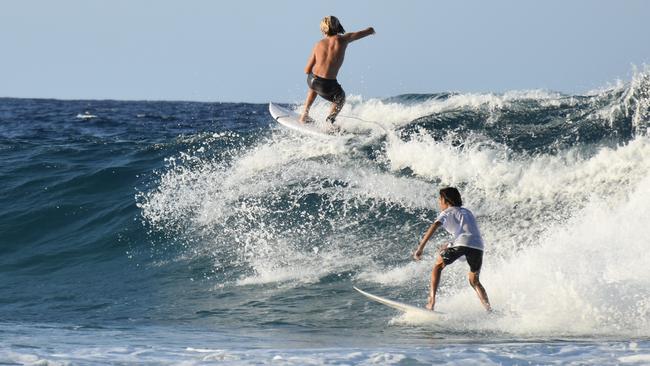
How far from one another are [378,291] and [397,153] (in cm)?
454

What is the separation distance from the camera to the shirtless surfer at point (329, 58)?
38.5 ft

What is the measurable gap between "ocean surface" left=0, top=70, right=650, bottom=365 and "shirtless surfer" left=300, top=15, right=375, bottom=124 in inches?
77.3

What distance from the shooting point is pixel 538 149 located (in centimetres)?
1379

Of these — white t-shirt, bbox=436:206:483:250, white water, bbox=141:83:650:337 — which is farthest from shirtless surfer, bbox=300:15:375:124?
white t-shirt, bbox=436:206:483:250

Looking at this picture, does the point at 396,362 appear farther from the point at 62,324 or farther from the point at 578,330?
the point at 62,324

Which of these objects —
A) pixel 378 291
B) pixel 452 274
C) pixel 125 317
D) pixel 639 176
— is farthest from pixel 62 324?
pixel 639 176

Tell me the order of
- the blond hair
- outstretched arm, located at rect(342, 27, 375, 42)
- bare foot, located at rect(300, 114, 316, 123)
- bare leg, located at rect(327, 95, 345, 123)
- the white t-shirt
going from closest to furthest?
1. the white t-shirt
2. outstretched arm, located at rect(342, 27, 375, 42)
3. the blond hair
4. bare leg, located at rect(327, 95, 345, 123)
5. bare foot, located at rect(300, 114, 316, 123)

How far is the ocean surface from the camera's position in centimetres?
735

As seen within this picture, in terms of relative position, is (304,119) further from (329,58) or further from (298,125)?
(329,58)

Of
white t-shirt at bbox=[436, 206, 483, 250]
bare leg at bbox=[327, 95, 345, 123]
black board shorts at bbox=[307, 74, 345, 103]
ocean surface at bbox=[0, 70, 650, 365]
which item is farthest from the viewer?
bare leg at bbox=[327, 95, 345, 123]

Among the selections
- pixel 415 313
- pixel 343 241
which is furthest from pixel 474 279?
pixel 343 241

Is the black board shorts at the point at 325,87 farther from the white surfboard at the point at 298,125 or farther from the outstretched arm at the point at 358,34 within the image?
the white surfboard at the point at 298,125

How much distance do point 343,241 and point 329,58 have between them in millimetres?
2529

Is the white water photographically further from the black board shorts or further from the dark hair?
the black board shorts
